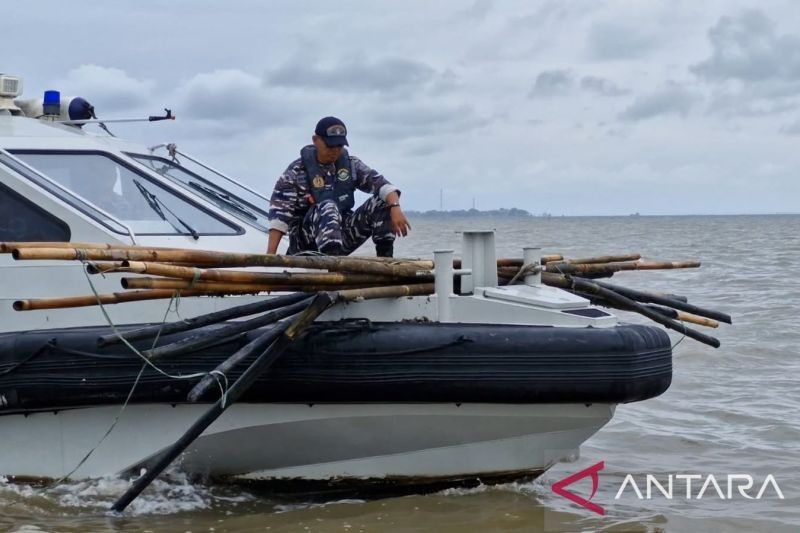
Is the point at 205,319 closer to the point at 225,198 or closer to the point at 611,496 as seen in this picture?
the point at 225,198

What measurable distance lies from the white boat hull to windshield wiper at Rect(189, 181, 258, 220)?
5.45 ft

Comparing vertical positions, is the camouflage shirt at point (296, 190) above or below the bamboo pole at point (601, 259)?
above

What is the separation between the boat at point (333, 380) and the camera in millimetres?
4777

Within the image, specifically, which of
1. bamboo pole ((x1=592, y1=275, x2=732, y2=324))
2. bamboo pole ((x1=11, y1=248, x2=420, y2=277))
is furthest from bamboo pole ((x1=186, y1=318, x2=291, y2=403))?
bamboo pole ((x1=592, y1=275, x2=732, y2=324))

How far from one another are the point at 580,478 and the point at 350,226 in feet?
6.12

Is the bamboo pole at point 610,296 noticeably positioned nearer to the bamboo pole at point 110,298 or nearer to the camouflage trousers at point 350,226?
the camouflage trousers at point 350,226

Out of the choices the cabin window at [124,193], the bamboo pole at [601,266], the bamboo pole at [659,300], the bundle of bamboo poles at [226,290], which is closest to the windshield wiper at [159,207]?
the cabin window at [124,193]

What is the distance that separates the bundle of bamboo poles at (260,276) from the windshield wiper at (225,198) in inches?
50.7

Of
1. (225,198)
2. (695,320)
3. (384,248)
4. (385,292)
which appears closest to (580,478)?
(695,320)

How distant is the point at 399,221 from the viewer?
5.59 m

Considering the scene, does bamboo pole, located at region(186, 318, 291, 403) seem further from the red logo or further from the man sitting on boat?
the red logo

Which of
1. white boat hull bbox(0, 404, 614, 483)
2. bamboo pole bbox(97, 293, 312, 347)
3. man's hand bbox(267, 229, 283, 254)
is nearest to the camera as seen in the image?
bamboo pole bbox(97, 293, 312, 347)

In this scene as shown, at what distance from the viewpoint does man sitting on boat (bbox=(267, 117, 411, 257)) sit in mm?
5633

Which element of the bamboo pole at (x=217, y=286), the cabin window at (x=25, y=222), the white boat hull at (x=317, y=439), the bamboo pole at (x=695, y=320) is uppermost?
the cabin window at (x=25, y=222)
